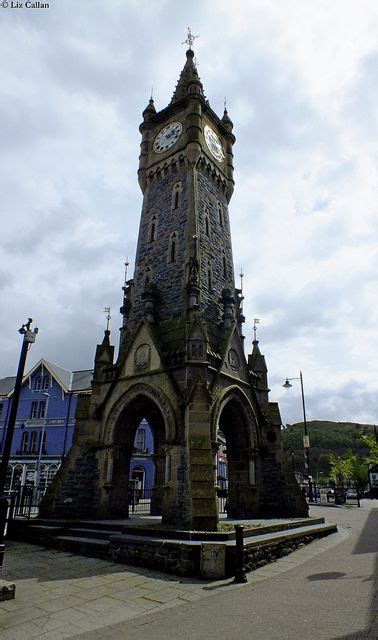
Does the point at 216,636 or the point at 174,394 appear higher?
the point at 174,394

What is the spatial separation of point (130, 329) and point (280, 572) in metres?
11.7

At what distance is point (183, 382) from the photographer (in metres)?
14.2

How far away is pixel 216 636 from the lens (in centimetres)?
543

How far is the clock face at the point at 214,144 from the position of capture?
22033 millimetres

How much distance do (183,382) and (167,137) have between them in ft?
48.3

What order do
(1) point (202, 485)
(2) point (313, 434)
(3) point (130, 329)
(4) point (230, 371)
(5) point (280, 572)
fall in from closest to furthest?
(5) point (280, 572), (1) point (202, 485), (4) point (230, 371), (3) point (130, 329), (2) point (313, 434)

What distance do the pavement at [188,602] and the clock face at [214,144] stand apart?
64.2ft

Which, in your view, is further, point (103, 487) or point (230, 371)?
point (230, 371)

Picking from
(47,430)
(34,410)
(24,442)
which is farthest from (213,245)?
(24,442)

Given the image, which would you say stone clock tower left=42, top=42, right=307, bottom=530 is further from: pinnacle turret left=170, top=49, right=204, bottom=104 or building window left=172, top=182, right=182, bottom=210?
pinnacle turret left=170, top=49, right=204, bottom=104

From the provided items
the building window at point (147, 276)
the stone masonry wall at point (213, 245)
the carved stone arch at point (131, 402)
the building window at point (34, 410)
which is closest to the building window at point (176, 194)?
the stone masonry wall at point (213, 245)

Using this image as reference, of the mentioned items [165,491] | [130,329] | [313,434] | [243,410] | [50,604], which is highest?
[313,434]

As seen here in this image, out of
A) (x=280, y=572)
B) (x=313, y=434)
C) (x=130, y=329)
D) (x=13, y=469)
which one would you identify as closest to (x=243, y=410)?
(x=130, y=329)

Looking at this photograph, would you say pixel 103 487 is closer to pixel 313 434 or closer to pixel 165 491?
pixel 165 491
